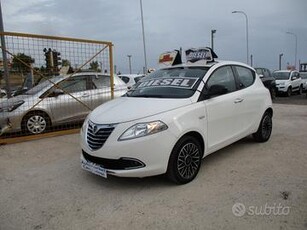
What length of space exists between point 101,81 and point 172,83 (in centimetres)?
420

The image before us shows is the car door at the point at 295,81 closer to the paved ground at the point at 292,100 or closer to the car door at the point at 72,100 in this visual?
the paved ground at the point at 292,100

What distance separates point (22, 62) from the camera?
741 centimetres

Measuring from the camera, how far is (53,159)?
19.9 ft

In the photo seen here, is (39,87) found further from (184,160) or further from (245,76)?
(184,160)

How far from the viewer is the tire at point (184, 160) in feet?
14.4

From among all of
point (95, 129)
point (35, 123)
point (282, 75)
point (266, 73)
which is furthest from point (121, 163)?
point (282, 75)

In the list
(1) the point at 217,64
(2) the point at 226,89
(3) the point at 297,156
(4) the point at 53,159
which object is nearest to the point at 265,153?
(3) the point at 297,156

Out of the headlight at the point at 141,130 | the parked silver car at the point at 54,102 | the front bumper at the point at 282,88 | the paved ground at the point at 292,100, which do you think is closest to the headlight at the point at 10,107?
the parked silver car at the point at 54,102

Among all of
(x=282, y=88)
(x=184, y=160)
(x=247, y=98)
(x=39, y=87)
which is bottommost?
(x=282, y=88)

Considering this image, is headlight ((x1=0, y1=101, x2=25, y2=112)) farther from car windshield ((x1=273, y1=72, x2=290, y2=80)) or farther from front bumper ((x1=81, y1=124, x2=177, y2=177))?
car windshield ((x1=273, y1=72, x2=290, y2=80))

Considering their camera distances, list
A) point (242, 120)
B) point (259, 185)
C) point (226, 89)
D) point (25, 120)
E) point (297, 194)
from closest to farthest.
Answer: point (297, 194) → point (259, 185) → point (226, 89) → point (242, 120) → point (25, 120)

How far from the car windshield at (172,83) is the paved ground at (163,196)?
1229 mm

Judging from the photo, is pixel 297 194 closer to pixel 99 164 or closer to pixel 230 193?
pixel 230 193

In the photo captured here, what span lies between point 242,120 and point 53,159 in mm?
3385
